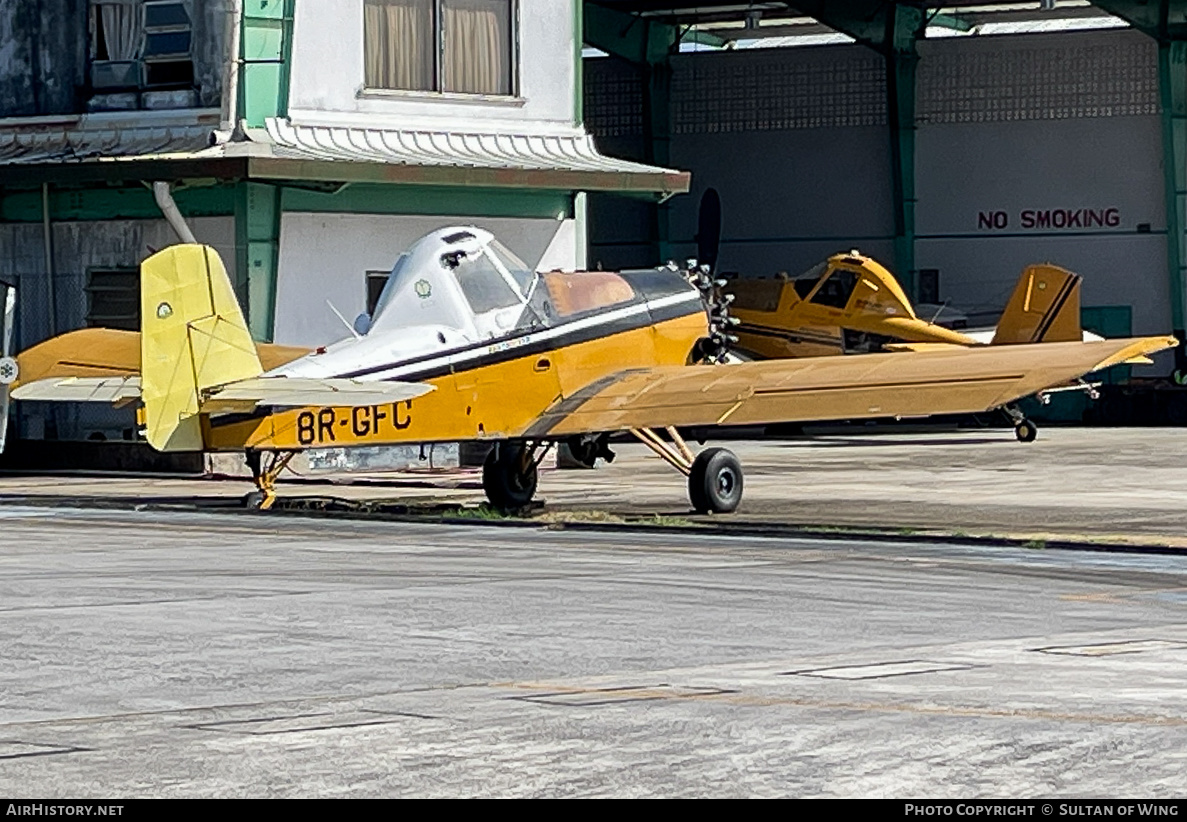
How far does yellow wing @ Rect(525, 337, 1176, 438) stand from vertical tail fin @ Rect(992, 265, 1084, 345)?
17801 millimetres

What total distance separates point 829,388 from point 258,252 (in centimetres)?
1035

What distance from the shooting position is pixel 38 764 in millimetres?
8688


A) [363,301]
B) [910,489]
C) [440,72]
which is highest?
[440,72]

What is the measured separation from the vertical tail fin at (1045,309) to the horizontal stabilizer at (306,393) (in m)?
21.2

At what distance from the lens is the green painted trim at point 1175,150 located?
47.3m

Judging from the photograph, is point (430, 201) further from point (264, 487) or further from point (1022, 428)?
point (1022, 428)

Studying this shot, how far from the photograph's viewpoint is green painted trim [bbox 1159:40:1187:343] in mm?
47312

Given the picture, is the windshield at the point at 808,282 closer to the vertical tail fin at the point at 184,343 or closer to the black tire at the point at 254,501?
the black tire at the point at 254,501

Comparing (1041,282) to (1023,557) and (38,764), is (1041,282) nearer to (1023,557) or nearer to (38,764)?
(1023,557)

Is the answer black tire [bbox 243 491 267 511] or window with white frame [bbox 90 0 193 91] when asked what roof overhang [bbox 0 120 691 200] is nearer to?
window with white frame [bbox 90 0 193 91]

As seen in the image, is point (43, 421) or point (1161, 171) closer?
point (43, 421)

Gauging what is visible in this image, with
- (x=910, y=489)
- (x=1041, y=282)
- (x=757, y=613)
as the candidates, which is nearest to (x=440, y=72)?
(x=910, y=489)

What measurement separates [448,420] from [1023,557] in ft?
20.0

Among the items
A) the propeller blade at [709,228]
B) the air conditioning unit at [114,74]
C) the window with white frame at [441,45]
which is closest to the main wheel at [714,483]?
the window with white frame at [441,45]
